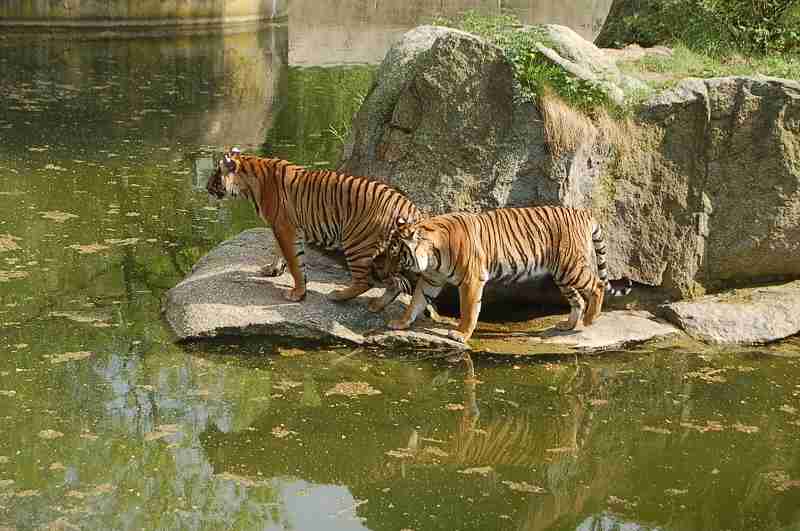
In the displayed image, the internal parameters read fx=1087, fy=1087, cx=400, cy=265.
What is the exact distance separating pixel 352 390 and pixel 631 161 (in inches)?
106

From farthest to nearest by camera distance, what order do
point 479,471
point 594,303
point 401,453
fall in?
point 594,303
point 401,453
point 479,471

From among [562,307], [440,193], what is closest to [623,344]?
[562,307]

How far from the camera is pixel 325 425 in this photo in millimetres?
5766

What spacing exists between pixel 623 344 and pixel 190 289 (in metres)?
2.82

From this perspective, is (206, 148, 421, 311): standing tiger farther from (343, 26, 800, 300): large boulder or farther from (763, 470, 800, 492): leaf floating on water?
(763, 470, 800, 492): leaf floating on water

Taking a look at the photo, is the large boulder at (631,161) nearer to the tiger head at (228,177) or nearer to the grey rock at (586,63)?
the grey rock at (586,63)

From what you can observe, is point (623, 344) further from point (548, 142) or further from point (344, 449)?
point (344, 449)

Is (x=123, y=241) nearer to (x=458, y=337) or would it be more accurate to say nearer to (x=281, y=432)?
(x=458, y=337)

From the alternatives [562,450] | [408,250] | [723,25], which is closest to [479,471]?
[562,450]

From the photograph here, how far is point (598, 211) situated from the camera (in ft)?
24.3

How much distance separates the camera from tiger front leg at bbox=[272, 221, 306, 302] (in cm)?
699

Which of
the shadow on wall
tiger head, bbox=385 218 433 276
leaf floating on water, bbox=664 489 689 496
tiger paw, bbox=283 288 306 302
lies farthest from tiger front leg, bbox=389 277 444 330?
the shadow on wall

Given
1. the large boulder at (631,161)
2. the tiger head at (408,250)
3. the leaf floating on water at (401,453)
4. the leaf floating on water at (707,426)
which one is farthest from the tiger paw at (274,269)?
the leaf floating on water at (707,426)

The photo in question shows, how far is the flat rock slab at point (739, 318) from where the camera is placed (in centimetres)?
711
